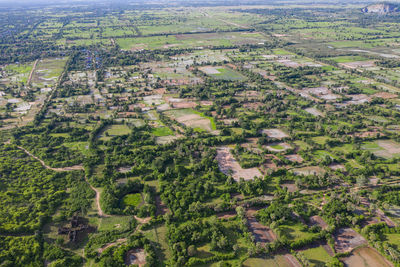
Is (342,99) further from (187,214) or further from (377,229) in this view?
(187,214)

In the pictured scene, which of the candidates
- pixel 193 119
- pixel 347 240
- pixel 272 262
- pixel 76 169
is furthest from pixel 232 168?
pixel 76 169

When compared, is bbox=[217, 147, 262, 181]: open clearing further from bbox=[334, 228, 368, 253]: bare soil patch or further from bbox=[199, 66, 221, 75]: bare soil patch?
bbox=[199, 66, 221, 75]: bare soil patch

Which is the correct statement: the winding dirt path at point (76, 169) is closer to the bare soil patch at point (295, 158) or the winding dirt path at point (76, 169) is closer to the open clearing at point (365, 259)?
the open clearing at point (365, 259)

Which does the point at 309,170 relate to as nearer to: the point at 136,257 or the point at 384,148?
the point at 384,148

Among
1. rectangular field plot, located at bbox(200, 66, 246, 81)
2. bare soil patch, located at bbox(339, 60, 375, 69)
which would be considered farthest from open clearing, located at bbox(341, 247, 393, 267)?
bare soil patch, located at bbox(339, 60, 375, 69)

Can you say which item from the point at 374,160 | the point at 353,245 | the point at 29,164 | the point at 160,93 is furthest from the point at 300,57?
the point at 29,164

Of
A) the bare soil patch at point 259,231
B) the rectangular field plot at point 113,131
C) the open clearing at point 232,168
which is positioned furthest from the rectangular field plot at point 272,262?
the rectangular field plot at point 113,131
